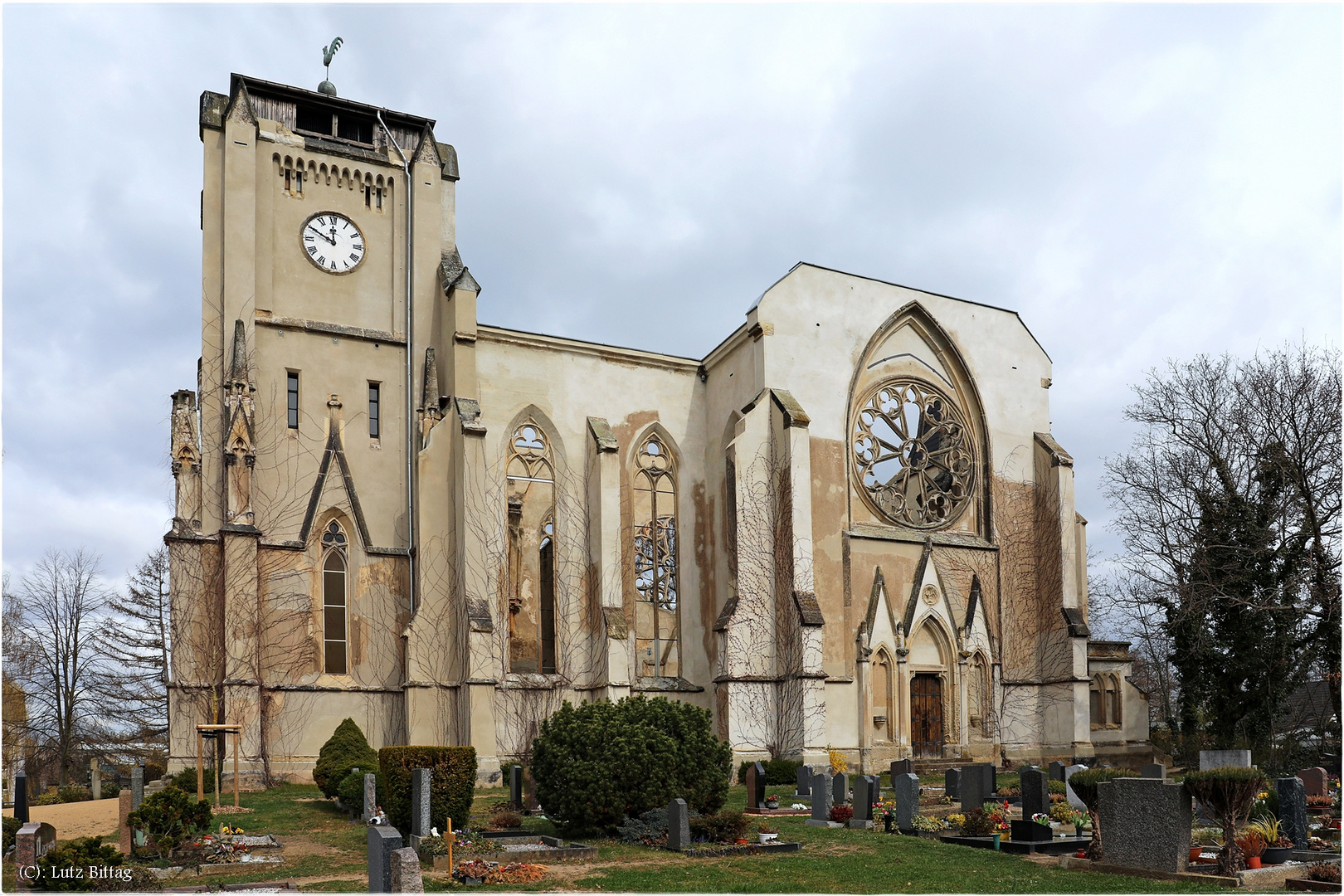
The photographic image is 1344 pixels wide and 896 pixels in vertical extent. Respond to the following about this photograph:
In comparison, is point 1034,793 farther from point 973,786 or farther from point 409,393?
point 409,393

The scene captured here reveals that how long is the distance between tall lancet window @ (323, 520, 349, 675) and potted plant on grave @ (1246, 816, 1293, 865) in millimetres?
19554

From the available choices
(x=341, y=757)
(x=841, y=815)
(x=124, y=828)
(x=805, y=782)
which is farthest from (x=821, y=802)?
(x=124, y=828)

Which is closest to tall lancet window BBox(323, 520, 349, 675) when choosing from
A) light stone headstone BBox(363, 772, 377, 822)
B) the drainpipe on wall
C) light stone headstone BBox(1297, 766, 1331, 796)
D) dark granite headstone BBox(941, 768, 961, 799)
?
the drainpipe on wall

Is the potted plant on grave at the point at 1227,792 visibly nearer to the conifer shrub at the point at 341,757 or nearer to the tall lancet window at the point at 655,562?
the conifer shrub at the point at 341,757

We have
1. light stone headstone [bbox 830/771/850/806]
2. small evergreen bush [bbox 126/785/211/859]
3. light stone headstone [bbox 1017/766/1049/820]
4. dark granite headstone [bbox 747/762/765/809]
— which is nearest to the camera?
small evergreen bush [bbox 126/785/211/859]

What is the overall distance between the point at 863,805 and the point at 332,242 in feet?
63.4

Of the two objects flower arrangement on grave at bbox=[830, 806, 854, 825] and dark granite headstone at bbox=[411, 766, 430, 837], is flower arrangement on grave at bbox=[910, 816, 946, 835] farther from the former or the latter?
dark granite headstone at bbox=[411, 766, 430, 837]

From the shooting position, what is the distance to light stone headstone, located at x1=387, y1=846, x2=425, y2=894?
32.9 feet

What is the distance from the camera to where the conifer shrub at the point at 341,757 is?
20859 millimetres

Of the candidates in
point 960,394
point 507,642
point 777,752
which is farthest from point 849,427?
point 507,642

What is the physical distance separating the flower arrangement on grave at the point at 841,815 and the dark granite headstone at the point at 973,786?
70.3 inches

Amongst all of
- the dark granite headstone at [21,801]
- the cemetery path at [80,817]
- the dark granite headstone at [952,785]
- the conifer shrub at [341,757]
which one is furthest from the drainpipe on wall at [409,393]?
the dark granite headstone at [952,785]

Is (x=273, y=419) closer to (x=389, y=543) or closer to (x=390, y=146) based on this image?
(x=389, y=543)

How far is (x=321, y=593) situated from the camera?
1046 inches
